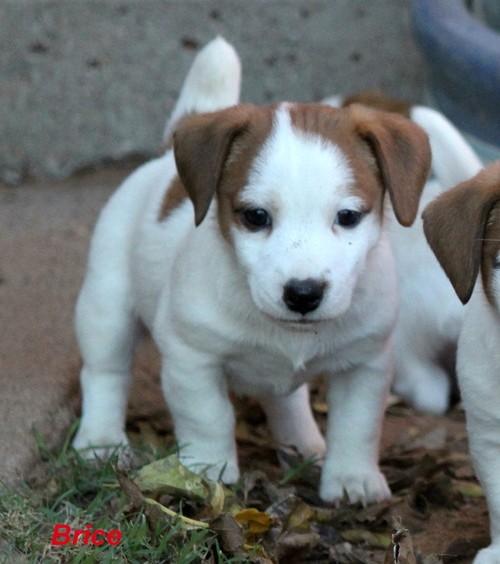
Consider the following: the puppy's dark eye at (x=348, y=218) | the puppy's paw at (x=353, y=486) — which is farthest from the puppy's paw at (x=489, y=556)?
the puppy's dark eye at (x=348, y=218)

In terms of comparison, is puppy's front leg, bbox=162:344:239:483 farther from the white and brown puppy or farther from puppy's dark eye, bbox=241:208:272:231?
the white and brown puppy

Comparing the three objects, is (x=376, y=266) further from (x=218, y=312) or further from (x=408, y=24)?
(x=408, y=24)

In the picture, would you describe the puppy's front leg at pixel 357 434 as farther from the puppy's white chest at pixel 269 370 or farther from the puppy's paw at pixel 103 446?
the puppy's paw at pixel 103 446

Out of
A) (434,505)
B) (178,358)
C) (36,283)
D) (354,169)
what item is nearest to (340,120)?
(354,169)

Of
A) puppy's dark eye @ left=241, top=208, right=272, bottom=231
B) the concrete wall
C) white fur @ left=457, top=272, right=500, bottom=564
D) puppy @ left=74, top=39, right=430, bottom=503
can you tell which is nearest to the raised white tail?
puppy @ left=74, top=39, right=430, bottom=503

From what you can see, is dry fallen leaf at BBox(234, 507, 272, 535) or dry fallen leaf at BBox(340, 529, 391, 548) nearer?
dry fallen leaf at BBox(234, 507, 272, 535)

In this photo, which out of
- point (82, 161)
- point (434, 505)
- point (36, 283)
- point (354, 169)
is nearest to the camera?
point (354, 169)

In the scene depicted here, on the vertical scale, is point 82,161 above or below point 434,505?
below

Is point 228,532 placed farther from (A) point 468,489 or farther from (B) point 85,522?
(A) point 468,489
